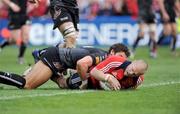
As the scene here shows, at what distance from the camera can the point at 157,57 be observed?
2473 cm

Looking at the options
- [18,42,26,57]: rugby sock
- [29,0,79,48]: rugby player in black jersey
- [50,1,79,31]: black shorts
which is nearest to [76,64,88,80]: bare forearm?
[29,0,79,48]: rugby player in black jersey

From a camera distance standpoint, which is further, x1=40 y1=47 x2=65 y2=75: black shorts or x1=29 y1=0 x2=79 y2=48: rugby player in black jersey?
x1=29 y1=0 x2=79 y2=48: rugby player in black jersey

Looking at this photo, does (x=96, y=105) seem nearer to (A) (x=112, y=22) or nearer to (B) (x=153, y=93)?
(B) (x=153, y=93)

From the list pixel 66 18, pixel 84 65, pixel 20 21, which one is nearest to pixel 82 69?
pixel 84 65

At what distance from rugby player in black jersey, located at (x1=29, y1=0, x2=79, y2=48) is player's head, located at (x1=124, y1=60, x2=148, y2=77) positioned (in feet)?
11.8

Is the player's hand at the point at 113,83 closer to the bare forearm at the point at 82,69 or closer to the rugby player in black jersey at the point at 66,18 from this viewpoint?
the bare forearm at the point at 82,69

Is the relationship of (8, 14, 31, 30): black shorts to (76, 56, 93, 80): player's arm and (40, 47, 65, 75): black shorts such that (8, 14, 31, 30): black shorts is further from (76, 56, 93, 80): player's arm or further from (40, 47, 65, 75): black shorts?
(76, 56, 93, 80): player's arm

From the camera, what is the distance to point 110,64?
11.7 m

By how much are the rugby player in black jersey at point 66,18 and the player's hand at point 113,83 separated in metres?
3.32

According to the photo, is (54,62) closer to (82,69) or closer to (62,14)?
(82,69)

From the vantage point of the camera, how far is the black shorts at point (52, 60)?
12.1 metres

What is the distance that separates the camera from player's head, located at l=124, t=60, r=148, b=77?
1130cm

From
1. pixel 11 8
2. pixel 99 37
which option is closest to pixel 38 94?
pixel 11 8

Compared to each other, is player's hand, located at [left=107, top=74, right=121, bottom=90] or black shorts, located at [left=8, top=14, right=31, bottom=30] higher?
player's hand, located at [left=107, top=74, right=121, bottom=90]
